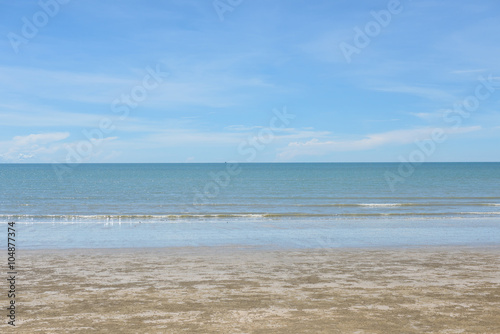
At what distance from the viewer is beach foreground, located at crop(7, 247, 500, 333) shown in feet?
27.1

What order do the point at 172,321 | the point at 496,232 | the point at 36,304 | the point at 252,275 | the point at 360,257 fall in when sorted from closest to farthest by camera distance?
1. the point at 172,321
2. the point at 36,304
3. the point at 252,275
4. the point at 360,257
5. the point at 496,232

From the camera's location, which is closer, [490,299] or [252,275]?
[490,299]

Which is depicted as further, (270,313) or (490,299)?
(490,299)

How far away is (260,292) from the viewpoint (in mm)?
10484

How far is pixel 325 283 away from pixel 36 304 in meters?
5.82

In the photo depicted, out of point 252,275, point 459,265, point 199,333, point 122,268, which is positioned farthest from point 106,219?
point 199,333

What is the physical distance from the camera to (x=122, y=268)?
13.4m

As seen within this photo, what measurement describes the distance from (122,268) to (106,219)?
15899 millimetres

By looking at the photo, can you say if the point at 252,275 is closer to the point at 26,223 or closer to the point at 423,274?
the point at 423,274

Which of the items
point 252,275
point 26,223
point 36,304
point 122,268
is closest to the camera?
point 36,304

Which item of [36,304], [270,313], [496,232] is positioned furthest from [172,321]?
[496,232]

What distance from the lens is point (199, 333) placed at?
25.7 feet

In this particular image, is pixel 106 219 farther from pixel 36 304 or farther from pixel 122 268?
pixel 36 304

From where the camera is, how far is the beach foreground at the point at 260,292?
8.27 m
